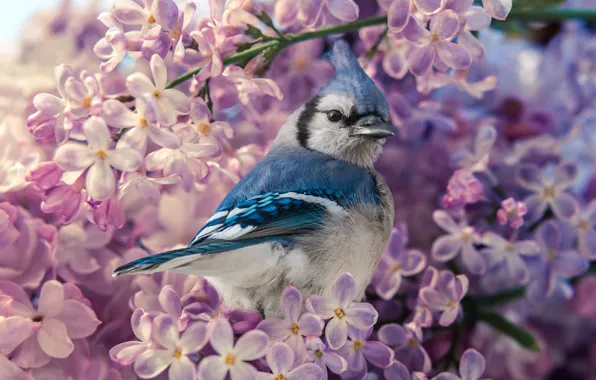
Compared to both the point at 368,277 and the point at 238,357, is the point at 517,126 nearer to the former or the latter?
the point at 368,277

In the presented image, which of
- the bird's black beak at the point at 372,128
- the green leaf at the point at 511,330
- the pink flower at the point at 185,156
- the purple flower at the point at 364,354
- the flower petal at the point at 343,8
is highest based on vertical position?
the flower petal at the point at 343,8

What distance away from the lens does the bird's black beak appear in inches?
18.5

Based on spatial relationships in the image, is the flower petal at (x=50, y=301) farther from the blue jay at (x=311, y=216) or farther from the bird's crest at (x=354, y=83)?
the bird's crest at (x=354, y=83)

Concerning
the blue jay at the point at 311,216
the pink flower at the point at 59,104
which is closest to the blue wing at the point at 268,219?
the blue jay at the point at 311,216

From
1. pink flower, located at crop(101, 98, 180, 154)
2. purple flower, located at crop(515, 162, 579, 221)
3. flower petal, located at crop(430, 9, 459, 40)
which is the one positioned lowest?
purple flower, located at crop(515, 162, 579, 221)

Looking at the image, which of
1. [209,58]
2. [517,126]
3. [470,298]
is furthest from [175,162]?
[517,126]

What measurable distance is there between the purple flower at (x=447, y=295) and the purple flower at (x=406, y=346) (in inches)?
1.0

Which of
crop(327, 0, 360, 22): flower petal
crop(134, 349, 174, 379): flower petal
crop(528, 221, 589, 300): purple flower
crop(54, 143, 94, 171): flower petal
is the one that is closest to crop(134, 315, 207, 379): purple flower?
crop(134, 349, 174, 379): flower petal

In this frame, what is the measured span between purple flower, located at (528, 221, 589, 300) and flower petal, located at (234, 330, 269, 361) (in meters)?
0.31

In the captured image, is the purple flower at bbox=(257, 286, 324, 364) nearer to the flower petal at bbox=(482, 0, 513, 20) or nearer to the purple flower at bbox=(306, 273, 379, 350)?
the purple flower at bbox=(306, 273, 379, 350)

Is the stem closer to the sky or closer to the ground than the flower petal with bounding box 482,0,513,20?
closer to the ground

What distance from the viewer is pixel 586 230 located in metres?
0.60

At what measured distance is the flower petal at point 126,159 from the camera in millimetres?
411

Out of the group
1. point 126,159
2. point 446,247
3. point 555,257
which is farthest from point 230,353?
point 555,257
